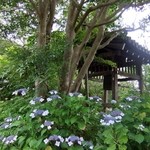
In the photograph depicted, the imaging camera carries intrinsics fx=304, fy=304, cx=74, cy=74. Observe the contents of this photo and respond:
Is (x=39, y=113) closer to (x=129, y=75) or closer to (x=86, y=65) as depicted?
(x=86, y=65)

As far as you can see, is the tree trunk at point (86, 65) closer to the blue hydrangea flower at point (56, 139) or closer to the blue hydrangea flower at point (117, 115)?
the blue hydrangea flower at point (117, 115)

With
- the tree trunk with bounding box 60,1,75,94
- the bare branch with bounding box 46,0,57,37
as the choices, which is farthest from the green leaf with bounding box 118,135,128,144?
the bare branch with bounding box 46,0,57,37

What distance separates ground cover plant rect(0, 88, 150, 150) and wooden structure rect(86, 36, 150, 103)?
539cm

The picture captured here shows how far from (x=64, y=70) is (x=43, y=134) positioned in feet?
5.65

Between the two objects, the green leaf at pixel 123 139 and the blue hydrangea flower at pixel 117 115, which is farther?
the blue hydrangea flower at pixel 117 115

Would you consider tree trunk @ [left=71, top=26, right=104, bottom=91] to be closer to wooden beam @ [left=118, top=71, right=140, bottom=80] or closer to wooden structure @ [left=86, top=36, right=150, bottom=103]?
wooden structure @ [left=86, top=36, right=150, bottom=103]

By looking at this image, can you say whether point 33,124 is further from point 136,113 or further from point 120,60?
point 120,60

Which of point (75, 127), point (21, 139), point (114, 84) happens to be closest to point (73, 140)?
point (75, 127)

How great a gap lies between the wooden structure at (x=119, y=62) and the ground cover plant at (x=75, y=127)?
5.39 metres

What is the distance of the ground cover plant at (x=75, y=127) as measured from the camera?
9.90ft

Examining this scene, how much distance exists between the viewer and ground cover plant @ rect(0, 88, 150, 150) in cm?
302

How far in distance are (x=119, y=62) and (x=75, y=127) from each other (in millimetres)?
7272

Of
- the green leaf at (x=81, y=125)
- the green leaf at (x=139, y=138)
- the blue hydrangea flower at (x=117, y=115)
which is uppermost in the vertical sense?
the blue hydrangea flower at (x=117, y=115)

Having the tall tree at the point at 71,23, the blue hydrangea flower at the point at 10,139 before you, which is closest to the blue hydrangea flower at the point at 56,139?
the blue hydrangea flower at the point at 10,139
